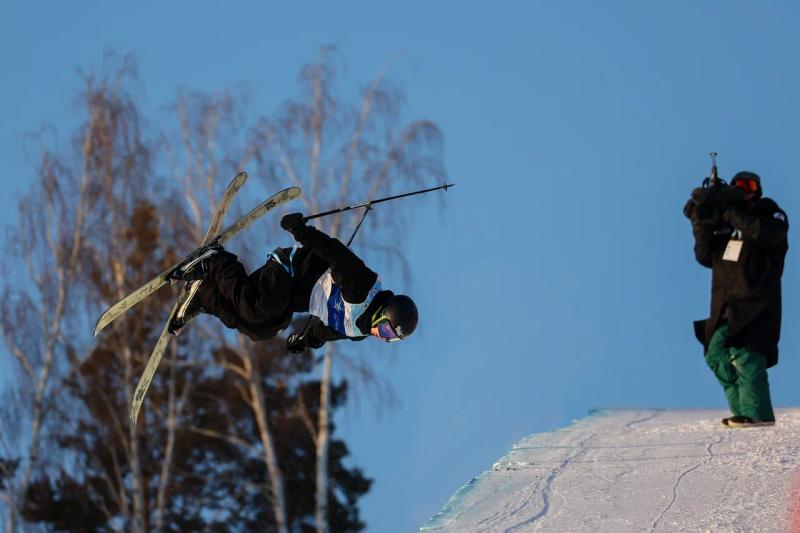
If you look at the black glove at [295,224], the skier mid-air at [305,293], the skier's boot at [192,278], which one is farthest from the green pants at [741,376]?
the skier's boot at [192,278]

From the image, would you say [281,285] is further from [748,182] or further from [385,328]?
[748,182]

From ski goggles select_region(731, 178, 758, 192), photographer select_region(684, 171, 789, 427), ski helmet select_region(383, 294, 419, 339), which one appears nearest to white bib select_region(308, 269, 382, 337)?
ski helmet select_region(383, 294, 419, 339)

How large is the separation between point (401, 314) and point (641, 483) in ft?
5.44

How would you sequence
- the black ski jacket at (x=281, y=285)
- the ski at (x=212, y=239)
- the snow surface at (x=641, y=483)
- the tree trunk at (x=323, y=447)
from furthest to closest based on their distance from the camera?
the tree trunk at (x=323, y=447), the ski at (x=212, y=239), the black ski jacket at (x=281, y=285), the snow surface at (x=641, y=483)

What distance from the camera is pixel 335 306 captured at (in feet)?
20.4

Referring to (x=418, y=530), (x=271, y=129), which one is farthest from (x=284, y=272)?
(x=271, y=129)

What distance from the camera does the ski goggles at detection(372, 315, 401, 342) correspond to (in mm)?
6066

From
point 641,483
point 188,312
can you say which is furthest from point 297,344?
point 641,483

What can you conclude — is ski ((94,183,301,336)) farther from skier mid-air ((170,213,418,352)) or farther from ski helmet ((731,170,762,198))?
ski helmet ((731,170,762,198))

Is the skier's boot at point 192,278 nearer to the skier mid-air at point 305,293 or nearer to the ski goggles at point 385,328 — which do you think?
the skier mid-air at point 305,293

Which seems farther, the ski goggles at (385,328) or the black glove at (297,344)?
the black glove at (297,344)

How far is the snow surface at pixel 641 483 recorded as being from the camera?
5.78 m

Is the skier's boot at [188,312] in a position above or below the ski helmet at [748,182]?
below

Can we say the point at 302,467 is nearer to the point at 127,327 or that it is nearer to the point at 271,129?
the point at 127,327
